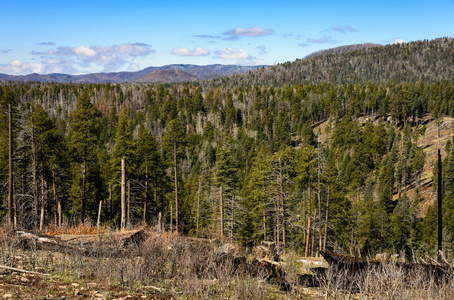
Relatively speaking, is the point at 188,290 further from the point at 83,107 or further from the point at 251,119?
the point at 251,119

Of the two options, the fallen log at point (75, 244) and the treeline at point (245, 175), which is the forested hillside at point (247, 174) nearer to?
the treeline at point (245, 175)

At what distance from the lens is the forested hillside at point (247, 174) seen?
25.1 metres

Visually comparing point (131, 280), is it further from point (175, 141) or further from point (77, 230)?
point (175, 141)

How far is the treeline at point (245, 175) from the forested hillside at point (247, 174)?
0.16m

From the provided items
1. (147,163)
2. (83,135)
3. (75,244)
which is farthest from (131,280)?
(147,163)

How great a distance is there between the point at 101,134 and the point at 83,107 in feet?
325

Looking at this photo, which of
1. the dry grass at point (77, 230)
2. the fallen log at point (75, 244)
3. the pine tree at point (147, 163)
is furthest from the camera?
the pine tree at point (147, 163)

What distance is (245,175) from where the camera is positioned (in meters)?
74.8

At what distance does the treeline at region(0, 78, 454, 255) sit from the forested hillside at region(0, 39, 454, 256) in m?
0.16

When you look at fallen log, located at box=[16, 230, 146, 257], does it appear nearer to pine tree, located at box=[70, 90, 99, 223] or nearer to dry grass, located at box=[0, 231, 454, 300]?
dry grass, located at box=[0, 231, 454, 300]

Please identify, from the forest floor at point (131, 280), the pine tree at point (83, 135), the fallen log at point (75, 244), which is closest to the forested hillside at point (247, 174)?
the pine tree at point (83, 135)

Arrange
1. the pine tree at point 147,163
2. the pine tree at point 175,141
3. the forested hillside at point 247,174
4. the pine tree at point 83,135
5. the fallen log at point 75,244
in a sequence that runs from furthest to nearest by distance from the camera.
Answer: the pine tree at point 147,163 < the pine tree at point 175,141 < the forested hillside at point 247,174 < the pine tree at point 83,135 < the fallen log at point 75,244

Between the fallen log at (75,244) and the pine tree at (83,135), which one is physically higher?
the pine tree at (83,135)

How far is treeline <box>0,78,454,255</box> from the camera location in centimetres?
2516
